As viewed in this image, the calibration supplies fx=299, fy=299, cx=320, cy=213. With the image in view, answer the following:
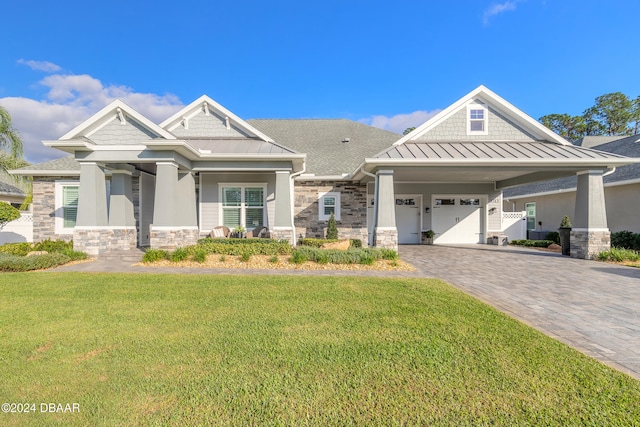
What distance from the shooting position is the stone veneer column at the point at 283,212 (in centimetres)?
1077

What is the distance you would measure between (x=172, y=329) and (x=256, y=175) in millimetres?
9398

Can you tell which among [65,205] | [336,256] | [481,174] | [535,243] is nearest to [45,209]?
[65,205]

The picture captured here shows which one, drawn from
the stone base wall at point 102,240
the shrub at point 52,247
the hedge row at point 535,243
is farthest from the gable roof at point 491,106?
the shrub at point 52,247

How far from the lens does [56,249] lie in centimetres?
1024

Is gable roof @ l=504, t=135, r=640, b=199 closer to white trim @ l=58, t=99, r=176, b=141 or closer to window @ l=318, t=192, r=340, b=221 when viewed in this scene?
window @ l=318, t=192, r=340, b=221

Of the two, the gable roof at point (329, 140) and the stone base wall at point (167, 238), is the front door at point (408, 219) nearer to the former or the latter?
the gable roof at point (329, 140)

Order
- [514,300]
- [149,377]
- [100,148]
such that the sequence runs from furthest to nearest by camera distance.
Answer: [100,148] → [514,300] → [149,377]

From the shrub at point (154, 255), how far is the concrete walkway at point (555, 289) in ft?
1.76

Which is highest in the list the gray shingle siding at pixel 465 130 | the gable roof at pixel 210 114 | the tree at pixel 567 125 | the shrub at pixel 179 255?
the tree at pixel 567 125

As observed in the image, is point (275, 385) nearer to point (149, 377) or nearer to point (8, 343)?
point (149, 377)

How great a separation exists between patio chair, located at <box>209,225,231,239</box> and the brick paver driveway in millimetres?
6906

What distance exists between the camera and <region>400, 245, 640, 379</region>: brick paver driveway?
358cm

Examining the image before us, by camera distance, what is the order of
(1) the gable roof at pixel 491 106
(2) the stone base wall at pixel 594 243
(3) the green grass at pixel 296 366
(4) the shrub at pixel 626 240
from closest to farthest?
(3) the green grass at pixel 296 366, (2) the stone base wall at pixel 594 243, (1) the gable roof at pixel 491 106, (4) the shrub at pixel 626 240

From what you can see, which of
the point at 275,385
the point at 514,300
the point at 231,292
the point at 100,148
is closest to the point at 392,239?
the point at 514,300
